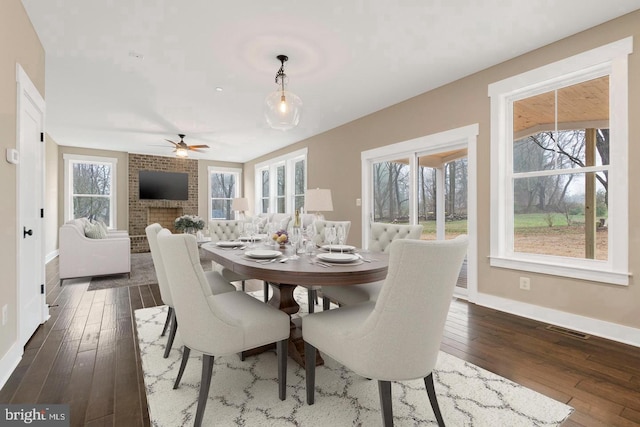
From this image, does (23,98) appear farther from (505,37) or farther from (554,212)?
(554,212)

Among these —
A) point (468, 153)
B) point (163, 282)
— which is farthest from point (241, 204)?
point (468, 153)

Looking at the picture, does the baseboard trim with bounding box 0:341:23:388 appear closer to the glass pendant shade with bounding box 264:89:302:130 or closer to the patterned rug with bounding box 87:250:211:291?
the patterned rug with bounding box 87:250:211:291

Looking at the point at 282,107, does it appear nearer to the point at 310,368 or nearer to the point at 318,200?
the point at 318,200

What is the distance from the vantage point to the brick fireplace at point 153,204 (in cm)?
793

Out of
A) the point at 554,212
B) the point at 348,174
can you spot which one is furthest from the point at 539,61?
the point at 348,174

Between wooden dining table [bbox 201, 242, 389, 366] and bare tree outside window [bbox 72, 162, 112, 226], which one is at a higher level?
bare tree outside window [bbox 72, 162, 112, 226]

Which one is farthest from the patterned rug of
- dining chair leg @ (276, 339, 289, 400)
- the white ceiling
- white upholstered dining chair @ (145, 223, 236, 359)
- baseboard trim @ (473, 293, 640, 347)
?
baseboard trim @ (473, 293, 640, 347)

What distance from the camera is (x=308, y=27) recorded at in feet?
8.51

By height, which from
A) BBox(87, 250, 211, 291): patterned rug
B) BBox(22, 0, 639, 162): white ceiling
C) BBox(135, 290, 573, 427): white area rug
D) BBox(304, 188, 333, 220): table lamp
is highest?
BBox(22, 0, 639, 162): white ceiling

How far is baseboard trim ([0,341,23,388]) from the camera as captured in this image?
189 centimetres

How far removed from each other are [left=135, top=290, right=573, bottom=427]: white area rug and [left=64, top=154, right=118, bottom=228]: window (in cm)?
709

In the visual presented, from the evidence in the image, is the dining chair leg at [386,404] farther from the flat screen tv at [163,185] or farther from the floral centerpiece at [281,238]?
the flat screen tv at [163,185]

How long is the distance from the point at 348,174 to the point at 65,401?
4489 millimetres

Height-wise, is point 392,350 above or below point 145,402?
above
